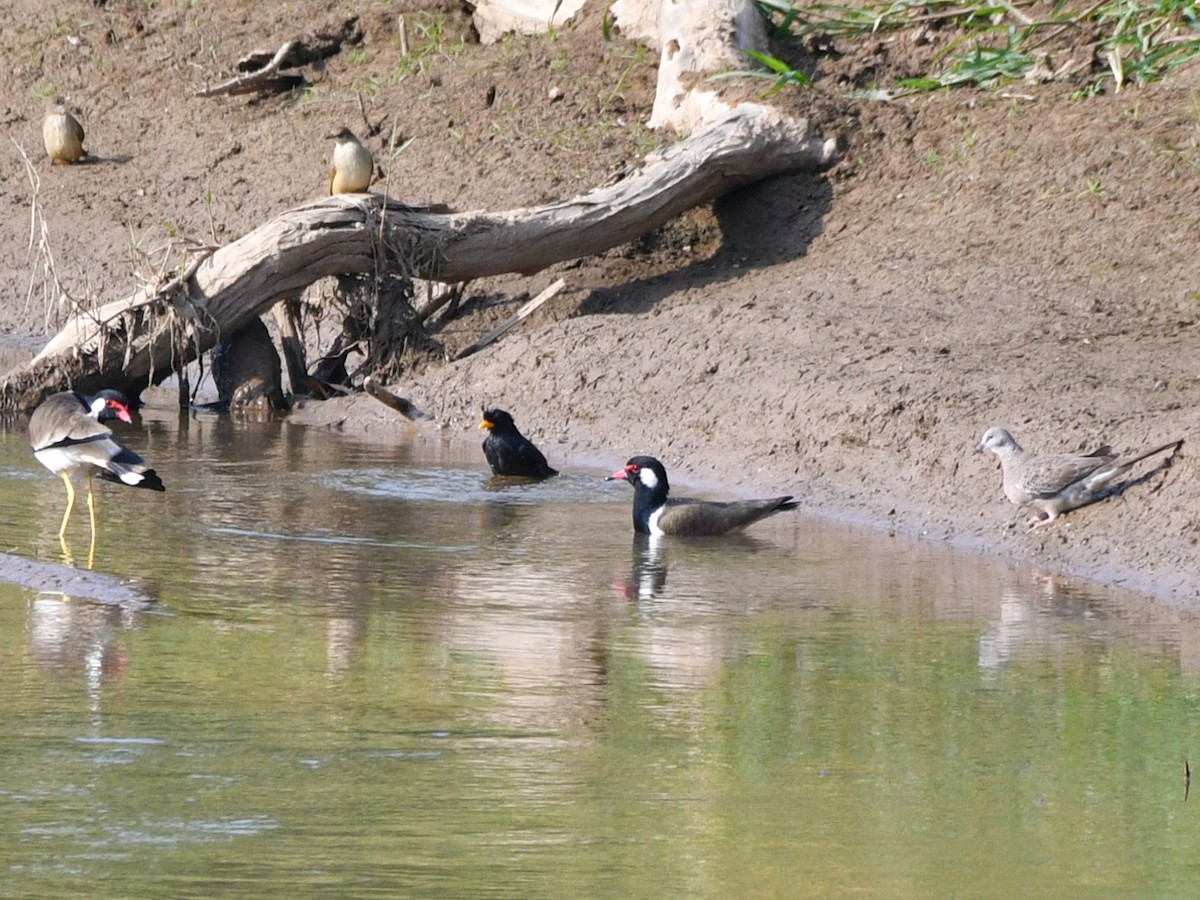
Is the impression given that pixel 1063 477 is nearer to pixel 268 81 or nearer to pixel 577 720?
pixel 577 720

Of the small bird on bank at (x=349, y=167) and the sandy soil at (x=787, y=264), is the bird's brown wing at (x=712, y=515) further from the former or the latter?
the small bird on bank at (x=349, y=167)

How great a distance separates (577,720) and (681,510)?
137 inches

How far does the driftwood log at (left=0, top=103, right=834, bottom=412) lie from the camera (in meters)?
11.8

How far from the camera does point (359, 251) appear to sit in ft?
40.0

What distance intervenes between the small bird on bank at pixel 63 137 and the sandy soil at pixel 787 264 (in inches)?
5.9

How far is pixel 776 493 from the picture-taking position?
32.5 feet

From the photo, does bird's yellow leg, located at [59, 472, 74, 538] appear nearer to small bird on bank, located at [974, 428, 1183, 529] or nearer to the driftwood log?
the driftwood log

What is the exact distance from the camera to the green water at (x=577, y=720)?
427 centimetres

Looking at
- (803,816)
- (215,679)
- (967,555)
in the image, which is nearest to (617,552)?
(967,555)

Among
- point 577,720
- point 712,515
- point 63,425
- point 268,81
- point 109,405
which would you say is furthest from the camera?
point 268,81

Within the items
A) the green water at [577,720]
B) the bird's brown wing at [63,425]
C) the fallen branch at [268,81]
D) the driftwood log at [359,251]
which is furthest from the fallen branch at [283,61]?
the green water at [577,720]

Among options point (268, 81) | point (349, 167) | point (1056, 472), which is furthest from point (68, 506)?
point (268, 81)

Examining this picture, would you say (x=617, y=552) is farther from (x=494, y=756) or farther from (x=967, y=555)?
(x=494, y=756)

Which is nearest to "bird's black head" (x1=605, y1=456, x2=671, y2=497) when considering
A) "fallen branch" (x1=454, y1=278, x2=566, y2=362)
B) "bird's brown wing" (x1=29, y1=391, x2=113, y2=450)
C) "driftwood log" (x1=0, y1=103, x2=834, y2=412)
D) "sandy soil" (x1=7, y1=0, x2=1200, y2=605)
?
"sandy soil" (x1=7, y1=0, x2=1200, y2=605)
